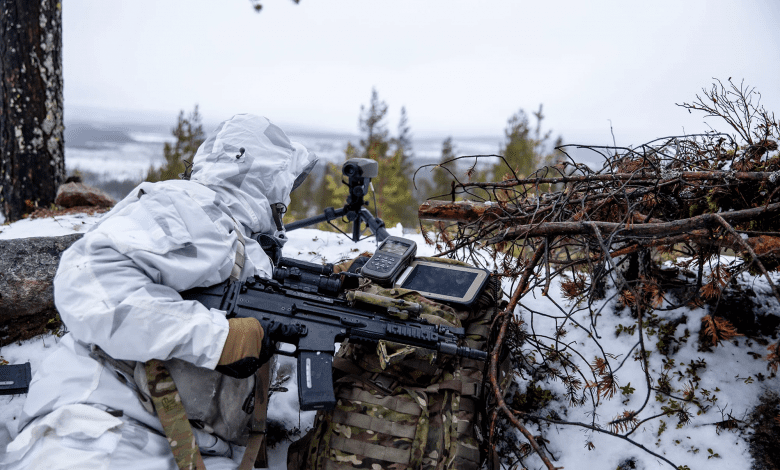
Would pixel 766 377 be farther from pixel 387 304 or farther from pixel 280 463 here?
pixel 280 463

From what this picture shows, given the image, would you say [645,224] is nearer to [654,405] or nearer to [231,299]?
[654,405]

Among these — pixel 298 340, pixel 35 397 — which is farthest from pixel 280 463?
pixel 35 397

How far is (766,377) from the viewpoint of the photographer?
9.01ft

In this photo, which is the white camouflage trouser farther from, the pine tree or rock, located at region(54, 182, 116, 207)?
the pine tree

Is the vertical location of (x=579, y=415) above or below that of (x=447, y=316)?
below

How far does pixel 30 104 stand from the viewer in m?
5.64

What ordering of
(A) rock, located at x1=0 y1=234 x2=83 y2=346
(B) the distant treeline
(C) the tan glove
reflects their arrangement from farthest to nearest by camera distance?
(B) the distant treeline < (A) rock, located at x1=0 y1=234 x2=83 y2=346 < (C) the tan glove

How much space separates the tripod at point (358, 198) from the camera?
409cm

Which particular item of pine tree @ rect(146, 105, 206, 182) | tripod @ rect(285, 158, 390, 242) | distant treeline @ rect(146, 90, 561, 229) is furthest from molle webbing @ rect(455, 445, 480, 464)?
pine tree @ rect(146, 105, 206, 182)

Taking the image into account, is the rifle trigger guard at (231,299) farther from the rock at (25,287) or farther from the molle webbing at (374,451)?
the rock at (25,287)

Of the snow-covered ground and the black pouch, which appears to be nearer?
the black pouch

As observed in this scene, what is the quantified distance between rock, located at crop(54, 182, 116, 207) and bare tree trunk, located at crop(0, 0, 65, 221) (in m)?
0.25

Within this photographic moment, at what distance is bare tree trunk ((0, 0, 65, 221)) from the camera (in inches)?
215

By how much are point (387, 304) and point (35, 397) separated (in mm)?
1716
